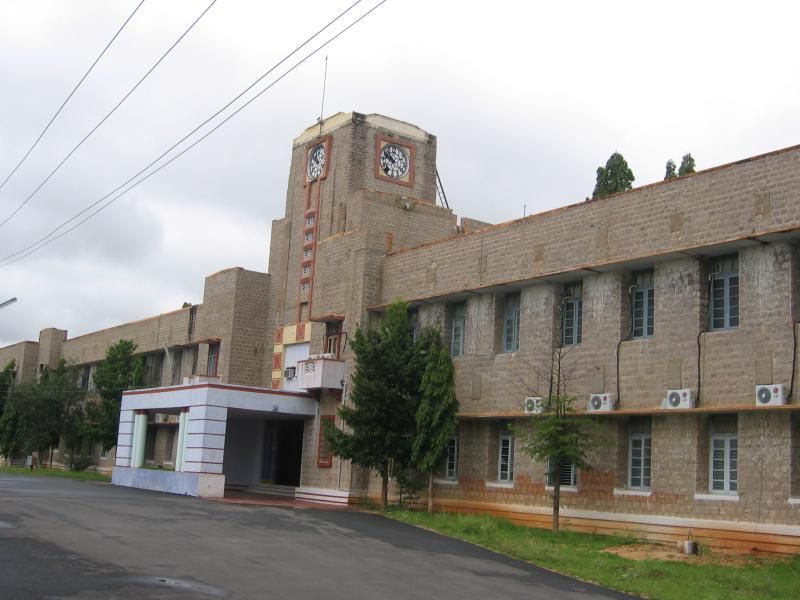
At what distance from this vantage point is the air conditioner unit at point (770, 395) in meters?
19.5

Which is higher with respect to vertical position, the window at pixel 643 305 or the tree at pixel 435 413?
the window at pixel 643 305

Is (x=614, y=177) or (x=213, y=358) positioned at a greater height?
(x=614, y=177)

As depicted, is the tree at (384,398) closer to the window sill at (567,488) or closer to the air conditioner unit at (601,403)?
the window sill at (567,488)

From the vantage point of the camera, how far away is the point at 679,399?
2173 centimetres

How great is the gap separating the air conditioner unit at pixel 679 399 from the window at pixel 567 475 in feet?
10.7

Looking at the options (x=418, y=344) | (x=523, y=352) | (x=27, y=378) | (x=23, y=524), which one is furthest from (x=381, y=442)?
(x=27, y=378)

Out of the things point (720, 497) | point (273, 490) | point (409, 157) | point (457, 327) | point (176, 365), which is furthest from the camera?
point (176, 365)

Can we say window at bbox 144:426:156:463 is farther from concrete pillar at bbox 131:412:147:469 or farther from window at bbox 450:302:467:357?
window at bbox 450:302:467:357

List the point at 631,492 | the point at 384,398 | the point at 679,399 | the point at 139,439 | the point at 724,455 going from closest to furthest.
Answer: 1. the point at 724,455
2. the point at 679,399
3. the point at 631,492
4. the point at 384,398
5. the point at 139,439

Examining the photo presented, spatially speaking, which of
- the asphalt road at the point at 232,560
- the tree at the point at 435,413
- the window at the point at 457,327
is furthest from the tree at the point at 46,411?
the asphalt road at the point at 232,560

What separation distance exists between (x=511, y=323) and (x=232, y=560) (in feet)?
45.2

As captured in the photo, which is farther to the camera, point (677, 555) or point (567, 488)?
point (567, 488)

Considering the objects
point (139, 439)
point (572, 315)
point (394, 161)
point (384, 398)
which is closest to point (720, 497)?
point (572, 315)

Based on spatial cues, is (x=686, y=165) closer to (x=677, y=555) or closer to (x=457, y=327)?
(x=457, y=327)
